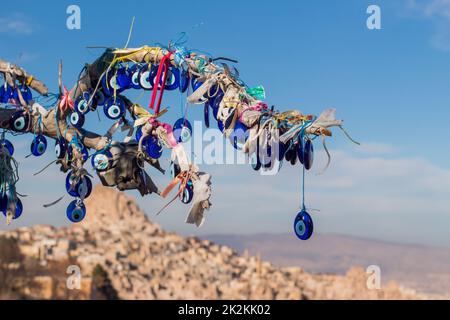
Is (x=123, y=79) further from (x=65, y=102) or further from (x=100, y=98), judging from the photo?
(x=65, y=102)

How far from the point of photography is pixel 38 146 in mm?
12398

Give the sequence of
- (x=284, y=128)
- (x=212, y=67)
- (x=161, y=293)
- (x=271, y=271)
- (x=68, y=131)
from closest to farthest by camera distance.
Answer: (x=284, y=128) → (x=212, y=67) → (x=68, y=131) → (x=161, y=293) → (x=271, y=271)

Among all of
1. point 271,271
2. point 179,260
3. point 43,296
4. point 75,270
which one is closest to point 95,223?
point 179,260

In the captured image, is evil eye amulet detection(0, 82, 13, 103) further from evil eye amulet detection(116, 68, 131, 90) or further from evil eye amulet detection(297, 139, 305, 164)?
evil eye amulet detection(297, 139, 305, 164)

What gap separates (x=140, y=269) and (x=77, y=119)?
12314 cm

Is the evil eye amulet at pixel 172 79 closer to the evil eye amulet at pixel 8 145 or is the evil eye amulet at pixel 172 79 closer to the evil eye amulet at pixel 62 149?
the evil eye amulet at pixel 62 149

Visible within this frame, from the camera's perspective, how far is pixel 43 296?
10256 centimetres

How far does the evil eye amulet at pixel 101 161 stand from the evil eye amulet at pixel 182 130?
3.61 ft

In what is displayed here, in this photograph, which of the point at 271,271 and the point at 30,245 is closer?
the point at 30,245

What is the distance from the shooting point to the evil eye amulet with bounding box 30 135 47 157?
40.6 feet

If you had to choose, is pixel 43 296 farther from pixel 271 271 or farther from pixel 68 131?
pixel 68 131
